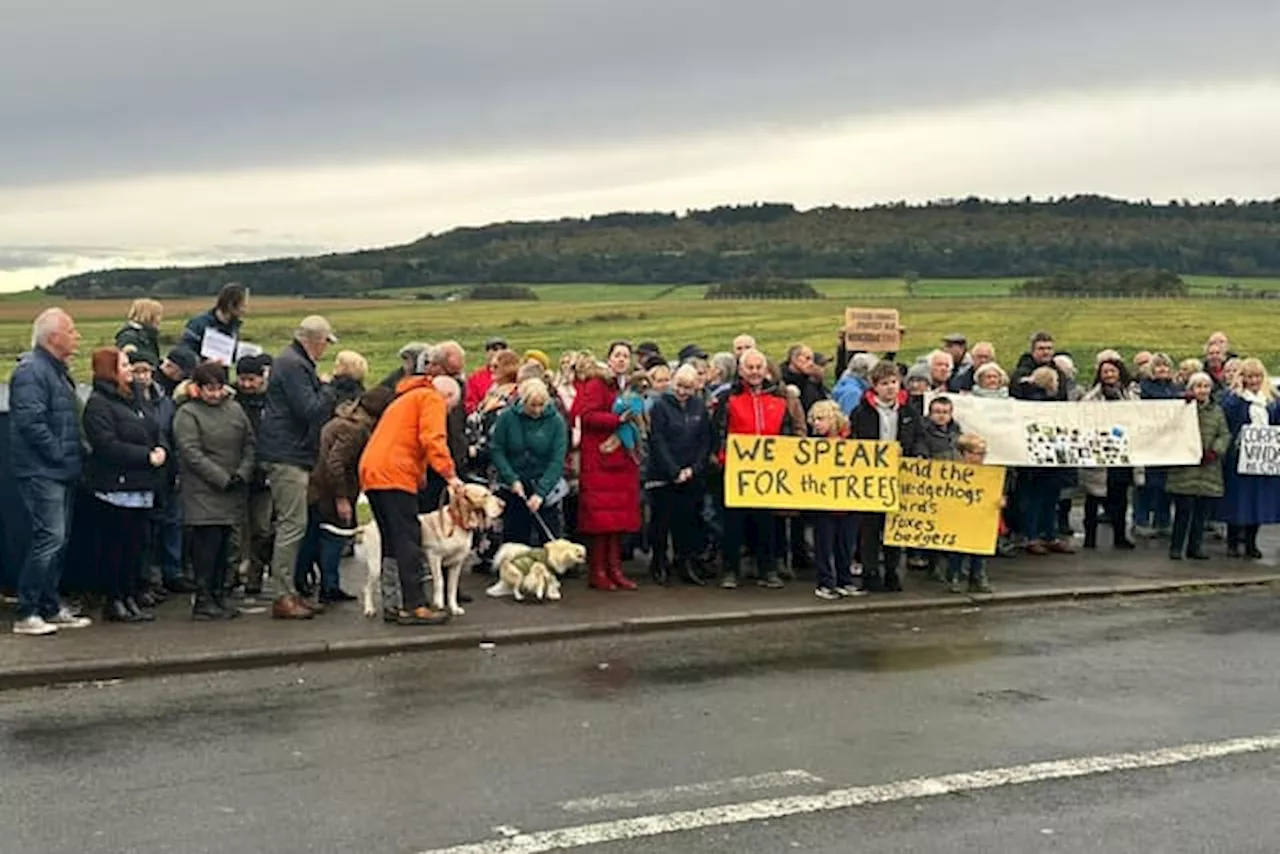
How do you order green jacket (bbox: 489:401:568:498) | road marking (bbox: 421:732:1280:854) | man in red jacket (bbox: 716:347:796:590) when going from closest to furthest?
road marking (bbox: 421:732:1280:854)
green jacket (bbox: 489:401:568:498)
man in red jacket (bbox: 716:347:796:590)

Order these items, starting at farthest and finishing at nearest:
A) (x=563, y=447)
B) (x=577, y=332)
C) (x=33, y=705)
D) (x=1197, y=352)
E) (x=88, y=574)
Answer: (x=577, y=332) → (x=1197, y=352) → (x=563, y=447) → (x=88, y=574) → (x=33, y=705)

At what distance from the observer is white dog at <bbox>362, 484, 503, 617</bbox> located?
1062 cm

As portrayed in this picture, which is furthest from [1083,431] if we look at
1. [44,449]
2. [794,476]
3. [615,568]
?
[44,449]

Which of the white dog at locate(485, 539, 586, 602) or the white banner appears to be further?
the white banner

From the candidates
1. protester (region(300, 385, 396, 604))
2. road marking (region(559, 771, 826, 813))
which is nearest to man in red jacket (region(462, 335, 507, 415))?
protester (region(300, 385, 396, 604))

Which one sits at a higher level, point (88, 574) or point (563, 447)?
point (563, 447)

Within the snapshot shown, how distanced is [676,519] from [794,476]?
1.11 m

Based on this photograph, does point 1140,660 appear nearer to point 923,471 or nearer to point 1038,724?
point 1038,724

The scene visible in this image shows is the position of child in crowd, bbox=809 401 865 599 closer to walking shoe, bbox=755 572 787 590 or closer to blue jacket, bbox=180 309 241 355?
walking shoe, bbox=755 572 787 590

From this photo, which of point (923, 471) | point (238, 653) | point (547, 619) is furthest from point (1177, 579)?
point (238, 653)

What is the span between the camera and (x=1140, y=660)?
32.6ft

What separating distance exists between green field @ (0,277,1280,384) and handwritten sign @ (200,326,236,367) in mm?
17924

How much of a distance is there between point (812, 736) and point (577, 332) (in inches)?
1720

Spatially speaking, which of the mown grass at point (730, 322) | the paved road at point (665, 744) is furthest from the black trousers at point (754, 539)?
the mown grass at point (730, 322)
